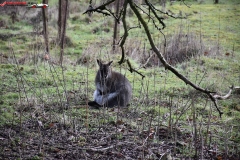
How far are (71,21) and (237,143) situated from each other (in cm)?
1527

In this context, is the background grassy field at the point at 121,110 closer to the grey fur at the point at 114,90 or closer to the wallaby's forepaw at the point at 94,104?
the wallaby's forepaw at the point at 94,104

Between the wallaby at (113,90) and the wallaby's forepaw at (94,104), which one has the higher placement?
the wallaby at (113,90)

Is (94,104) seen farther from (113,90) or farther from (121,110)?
(121,110)

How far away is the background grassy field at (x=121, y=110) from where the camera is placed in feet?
16.5

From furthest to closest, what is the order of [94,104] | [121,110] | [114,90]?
1. [114,90]
2. [94,104]
3. [121,110]

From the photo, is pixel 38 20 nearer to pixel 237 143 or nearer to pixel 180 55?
pixel 180 55

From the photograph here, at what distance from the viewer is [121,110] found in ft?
23.3

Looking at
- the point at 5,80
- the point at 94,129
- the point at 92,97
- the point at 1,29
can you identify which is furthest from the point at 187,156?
the point at 1,29

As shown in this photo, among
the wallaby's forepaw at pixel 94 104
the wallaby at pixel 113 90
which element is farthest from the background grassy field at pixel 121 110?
the wallaby at pixel 113 90

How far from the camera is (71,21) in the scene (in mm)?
19438

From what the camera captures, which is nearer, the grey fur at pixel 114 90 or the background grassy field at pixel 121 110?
the background grassy field at pixel 121 110

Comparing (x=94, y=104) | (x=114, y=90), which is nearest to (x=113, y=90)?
(x=114, y=90)

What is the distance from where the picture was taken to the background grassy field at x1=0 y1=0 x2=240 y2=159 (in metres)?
5.02

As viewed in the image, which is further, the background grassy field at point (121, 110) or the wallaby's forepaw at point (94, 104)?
the wallaby's forepaw at point (94, 104)
